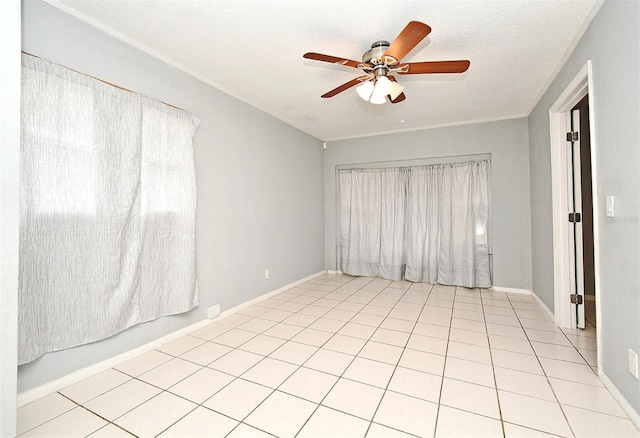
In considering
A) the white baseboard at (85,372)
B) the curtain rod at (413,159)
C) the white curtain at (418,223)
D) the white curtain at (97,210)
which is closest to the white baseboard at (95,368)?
the white baseboard at (85,372)

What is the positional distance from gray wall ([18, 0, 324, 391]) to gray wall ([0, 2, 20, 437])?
47 cm

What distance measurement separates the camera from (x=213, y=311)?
3.01 metres

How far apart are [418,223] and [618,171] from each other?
3.08 meters

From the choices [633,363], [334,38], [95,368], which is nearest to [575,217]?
[633,363]

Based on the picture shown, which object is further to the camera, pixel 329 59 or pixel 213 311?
pixel 213 311

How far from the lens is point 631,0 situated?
60.3 inches

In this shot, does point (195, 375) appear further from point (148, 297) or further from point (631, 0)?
point (631, 0)

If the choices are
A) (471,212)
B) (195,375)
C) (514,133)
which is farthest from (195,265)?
(514,133)

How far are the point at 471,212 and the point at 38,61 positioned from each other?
499 cm

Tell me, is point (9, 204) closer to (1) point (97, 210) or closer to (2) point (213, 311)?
(1) point (97, 210)

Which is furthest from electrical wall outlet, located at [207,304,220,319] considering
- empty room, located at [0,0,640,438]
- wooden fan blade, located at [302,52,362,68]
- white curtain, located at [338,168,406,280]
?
white curtain, located at [338,168,406,280]

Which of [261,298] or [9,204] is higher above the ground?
[9,204]

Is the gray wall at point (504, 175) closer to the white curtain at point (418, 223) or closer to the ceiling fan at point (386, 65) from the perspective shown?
the white curtain at point (418, 223)

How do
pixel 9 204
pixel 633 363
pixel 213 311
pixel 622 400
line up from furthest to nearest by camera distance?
pixel 213 311
pixel 622 400
pixel 633 363
pixel 9 204
